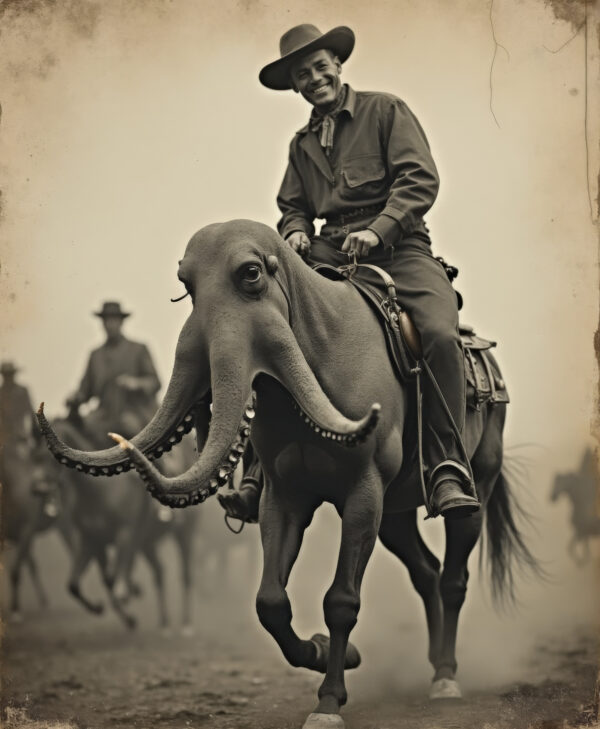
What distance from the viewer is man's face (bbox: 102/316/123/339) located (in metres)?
20.3

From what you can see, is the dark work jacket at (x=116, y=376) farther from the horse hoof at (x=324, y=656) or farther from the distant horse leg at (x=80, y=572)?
the horse hoof at (x=324, y=656)

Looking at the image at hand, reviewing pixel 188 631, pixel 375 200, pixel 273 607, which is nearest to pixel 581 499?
pixel 188 631

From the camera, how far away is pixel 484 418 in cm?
1223

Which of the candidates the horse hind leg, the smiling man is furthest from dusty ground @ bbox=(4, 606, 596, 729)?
the smiling man

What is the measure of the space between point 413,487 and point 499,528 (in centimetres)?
269

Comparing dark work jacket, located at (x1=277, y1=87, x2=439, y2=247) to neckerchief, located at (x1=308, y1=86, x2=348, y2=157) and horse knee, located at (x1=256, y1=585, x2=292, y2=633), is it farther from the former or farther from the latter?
horse knee, located at (x1=256, y1=585, x2=292, y2=633)

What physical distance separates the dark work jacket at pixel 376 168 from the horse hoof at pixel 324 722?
309 cm

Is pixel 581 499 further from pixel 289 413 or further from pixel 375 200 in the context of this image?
pixel 289 413

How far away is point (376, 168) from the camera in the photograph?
36.7 ft

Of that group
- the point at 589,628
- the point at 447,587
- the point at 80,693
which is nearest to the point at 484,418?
the point at 447,587

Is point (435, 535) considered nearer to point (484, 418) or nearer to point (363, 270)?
point (484, 418)

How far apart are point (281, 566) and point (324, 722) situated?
1.00 metres

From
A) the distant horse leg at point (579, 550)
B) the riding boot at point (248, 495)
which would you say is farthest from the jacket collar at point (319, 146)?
the distant horse leg at point (579, 550)

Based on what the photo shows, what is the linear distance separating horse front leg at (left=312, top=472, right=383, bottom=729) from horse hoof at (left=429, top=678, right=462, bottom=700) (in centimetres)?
193
